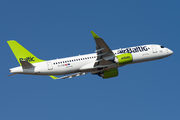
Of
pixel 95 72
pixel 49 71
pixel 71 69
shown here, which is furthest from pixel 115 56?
pixel 49 71

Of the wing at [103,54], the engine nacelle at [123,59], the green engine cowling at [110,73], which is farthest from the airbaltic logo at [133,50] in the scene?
the green engine cowling at [110,73]

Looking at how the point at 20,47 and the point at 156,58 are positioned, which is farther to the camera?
the point at 156,58

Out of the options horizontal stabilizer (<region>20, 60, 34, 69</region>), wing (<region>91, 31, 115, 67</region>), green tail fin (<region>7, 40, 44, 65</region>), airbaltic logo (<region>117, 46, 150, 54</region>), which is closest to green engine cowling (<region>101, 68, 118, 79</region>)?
wing (<region>91, 31, 115, 67</region>)

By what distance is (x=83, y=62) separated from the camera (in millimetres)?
42906

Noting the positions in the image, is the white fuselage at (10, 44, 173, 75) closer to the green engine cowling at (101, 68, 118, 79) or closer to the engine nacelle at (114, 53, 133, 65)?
the engine nacelle at (114, 53, 133, 65)

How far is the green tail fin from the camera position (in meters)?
42.6

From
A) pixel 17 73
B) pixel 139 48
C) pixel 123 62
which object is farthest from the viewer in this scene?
pixel 139 48

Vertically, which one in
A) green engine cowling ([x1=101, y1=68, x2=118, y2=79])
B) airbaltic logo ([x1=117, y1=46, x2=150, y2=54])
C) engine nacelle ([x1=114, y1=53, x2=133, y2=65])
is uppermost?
airbaltic logo ([x1=117, y1=46, x2=150, y2=54])

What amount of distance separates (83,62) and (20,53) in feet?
38.1

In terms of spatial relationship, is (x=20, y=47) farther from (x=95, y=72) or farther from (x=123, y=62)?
(x=123, y=62)

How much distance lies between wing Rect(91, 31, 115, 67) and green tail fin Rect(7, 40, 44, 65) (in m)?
11.0

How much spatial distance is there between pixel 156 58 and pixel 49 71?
21258 mm

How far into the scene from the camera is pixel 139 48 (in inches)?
1793

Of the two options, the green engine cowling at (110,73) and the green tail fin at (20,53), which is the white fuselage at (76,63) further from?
the green engine cowling at (110,73)
